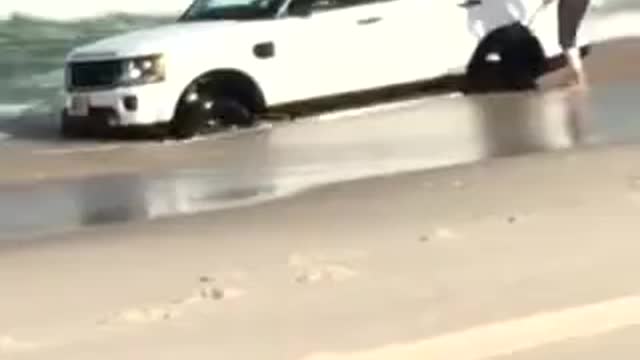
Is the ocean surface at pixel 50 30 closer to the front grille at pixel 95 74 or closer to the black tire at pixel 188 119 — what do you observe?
the front grille at pixel 95 74

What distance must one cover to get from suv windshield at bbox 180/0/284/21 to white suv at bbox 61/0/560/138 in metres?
0.01

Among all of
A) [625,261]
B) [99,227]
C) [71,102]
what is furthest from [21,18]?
[625,261]

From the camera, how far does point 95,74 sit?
56.0 ft

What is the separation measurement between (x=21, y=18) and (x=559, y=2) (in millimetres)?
28111

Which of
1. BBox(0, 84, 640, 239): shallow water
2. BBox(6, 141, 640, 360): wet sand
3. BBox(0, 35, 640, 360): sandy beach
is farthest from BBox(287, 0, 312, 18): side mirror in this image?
BBox(6, 141, 640, 360): wet sand

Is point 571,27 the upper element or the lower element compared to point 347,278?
lower

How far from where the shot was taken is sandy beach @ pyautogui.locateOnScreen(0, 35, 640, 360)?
741 cm

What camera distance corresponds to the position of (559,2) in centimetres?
1838

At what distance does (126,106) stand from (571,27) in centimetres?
493

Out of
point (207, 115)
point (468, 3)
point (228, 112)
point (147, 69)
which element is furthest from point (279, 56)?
point (468, 3)

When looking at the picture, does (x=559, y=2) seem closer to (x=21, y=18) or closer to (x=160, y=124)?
(x=160, y=124)

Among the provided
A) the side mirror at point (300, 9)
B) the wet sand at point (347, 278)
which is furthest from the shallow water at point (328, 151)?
the wet sand at point (347, 278)

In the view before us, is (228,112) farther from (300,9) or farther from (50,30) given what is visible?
(50,30)

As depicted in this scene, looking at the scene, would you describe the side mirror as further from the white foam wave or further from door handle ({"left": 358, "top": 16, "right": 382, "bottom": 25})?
the white foam wave
